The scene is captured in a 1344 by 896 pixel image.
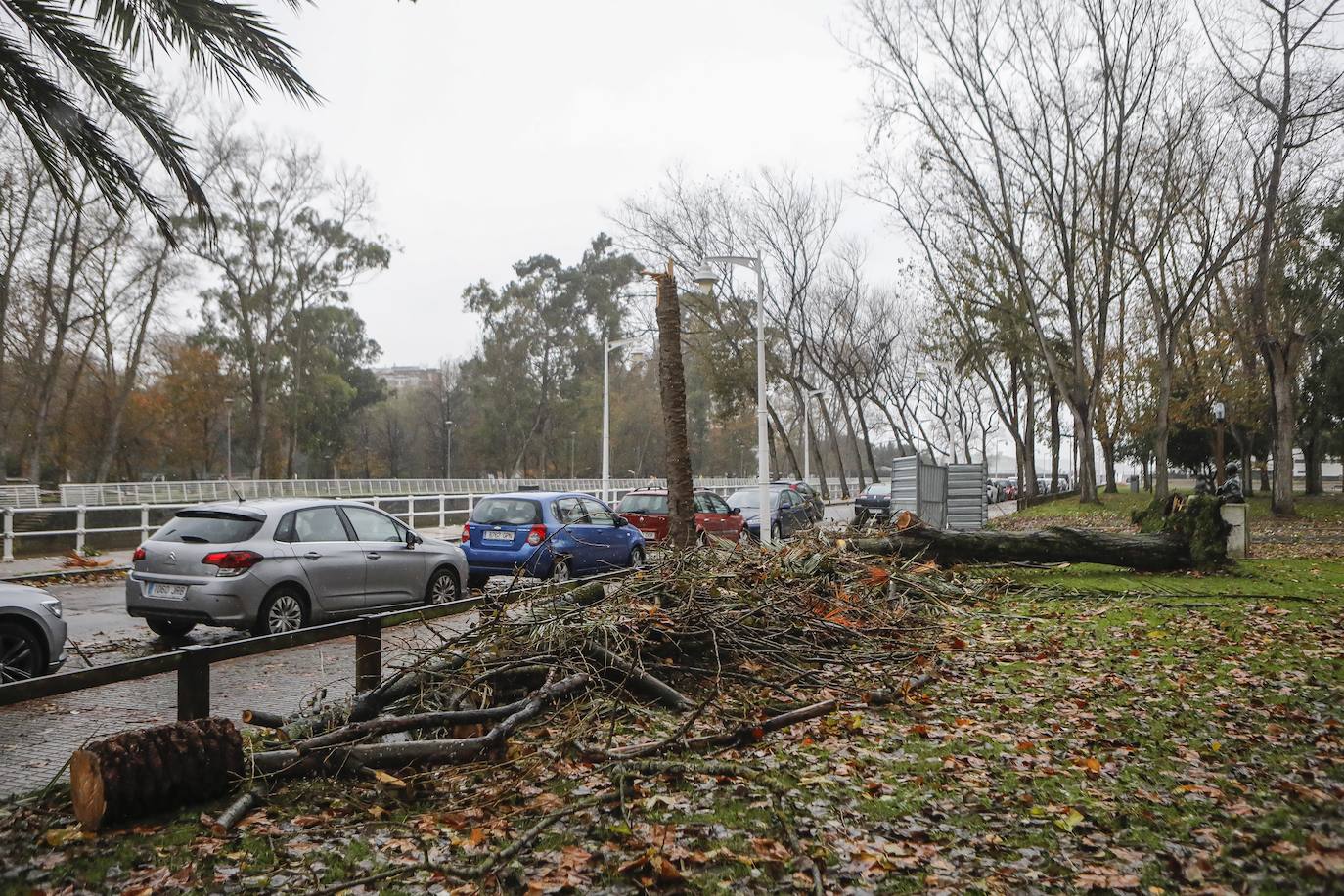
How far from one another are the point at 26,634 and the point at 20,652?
5.7 inches

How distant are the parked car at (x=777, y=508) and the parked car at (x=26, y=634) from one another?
18.6 m

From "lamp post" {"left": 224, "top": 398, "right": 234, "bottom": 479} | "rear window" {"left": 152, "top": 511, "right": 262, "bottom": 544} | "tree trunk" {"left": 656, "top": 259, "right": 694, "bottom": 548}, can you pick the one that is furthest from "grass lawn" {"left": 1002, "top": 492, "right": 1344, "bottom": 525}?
"lamp post" {"left": 224, "top": 398, "right": 234, "bottom": 479}

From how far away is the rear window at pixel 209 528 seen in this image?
10.3 meters

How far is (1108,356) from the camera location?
4688 centimetres

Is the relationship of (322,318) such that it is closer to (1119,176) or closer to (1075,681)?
(1119,176)

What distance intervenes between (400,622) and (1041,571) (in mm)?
11908

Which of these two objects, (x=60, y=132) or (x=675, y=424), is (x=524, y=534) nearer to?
(x=675, y=424)

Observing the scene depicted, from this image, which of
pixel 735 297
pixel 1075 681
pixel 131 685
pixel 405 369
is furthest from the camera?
pixel 405 369

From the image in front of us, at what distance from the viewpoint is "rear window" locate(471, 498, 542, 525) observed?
15.4 meters

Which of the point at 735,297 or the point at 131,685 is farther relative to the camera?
the point at 735,297

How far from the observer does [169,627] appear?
10797mm

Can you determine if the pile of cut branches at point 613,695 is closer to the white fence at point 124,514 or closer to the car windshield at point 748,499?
the white fence at point 124,514

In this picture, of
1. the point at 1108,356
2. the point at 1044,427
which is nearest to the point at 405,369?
the point at 1044,427

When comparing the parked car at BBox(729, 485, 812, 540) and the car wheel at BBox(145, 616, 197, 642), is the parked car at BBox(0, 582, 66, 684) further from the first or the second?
the parked car at BBox(729, 485, 812, 540)
